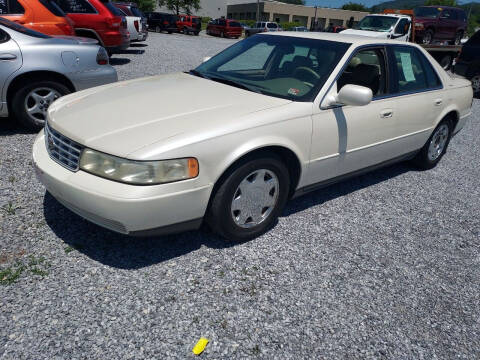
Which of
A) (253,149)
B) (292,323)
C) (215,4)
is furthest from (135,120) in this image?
(215,4)

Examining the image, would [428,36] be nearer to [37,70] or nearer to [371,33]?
[371,33]

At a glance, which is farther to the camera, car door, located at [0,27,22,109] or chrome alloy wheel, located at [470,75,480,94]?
chrome alloy wheel, located at [470,75,480,94]

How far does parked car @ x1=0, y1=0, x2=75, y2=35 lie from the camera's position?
20.3 feet

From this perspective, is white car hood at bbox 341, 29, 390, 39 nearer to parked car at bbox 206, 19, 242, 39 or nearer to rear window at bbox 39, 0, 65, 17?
rear window at bbox 39, 0, 65, 17

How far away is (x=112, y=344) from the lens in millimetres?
2062

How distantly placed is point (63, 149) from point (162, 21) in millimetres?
28606

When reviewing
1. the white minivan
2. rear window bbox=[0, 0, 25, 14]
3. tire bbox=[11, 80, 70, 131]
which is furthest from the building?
tire bbox=[11, 80, 70, 131]

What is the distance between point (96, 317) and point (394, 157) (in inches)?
130

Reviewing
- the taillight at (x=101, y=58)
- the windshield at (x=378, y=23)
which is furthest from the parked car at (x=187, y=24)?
the taillight at (x=101, y=58)

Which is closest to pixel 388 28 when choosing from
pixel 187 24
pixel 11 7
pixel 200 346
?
pixel 11 7

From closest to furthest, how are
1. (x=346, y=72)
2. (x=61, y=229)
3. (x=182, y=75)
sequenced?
1. (x=61, y=229)
2. (x=346, y=72)
3. (x=182, y=75)

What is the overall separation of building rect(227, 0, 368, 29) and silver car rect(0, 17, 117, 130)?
6388 cm

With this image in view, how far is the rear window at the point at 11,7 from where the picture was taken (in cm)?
614

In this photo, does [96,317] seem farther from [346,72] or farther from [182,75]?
[346,72]
